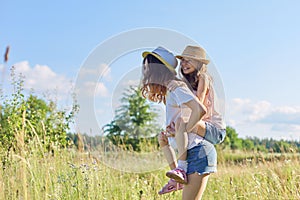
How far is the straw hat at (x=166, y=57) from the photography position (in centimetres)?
266

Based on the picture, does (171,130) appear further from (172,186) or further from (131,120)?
(131,120)

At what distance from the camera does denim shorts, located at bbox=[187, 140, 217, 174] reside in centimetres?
262

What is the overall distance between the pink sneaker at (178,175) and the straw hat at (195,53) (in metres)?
0.71

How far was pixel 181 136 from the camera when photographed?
8.35 ft

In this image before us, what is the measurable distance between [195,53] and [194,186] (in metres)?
0.84

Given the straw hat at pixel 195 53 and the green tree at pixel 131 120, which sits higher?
the straw hat at pixel 195 53

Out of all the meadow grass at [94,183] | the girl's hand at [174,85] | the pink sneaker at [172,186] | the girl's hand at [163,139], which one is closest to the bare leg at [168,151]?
the girl's hand at [163,139]

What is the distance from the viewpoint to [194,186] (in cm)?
264

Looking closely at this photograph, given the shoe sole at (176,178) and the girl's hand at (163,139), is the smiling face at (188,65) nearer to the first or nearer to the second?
the girl's hand at (163,139)

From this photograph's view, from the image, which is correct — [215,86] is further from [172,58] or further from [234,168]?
[234,168]

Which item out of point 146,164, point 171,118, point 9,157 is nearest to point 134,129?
point 146,164

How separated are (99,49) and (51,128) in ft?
15.3

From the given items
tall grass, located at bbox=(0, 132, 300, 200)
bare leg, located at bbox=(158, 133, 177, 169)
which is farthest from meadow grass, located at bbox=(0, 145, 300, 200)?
bare leg, located at bbox=(158, 133, 177, 169)

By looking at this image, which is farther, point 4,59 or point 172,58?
point 172,58
